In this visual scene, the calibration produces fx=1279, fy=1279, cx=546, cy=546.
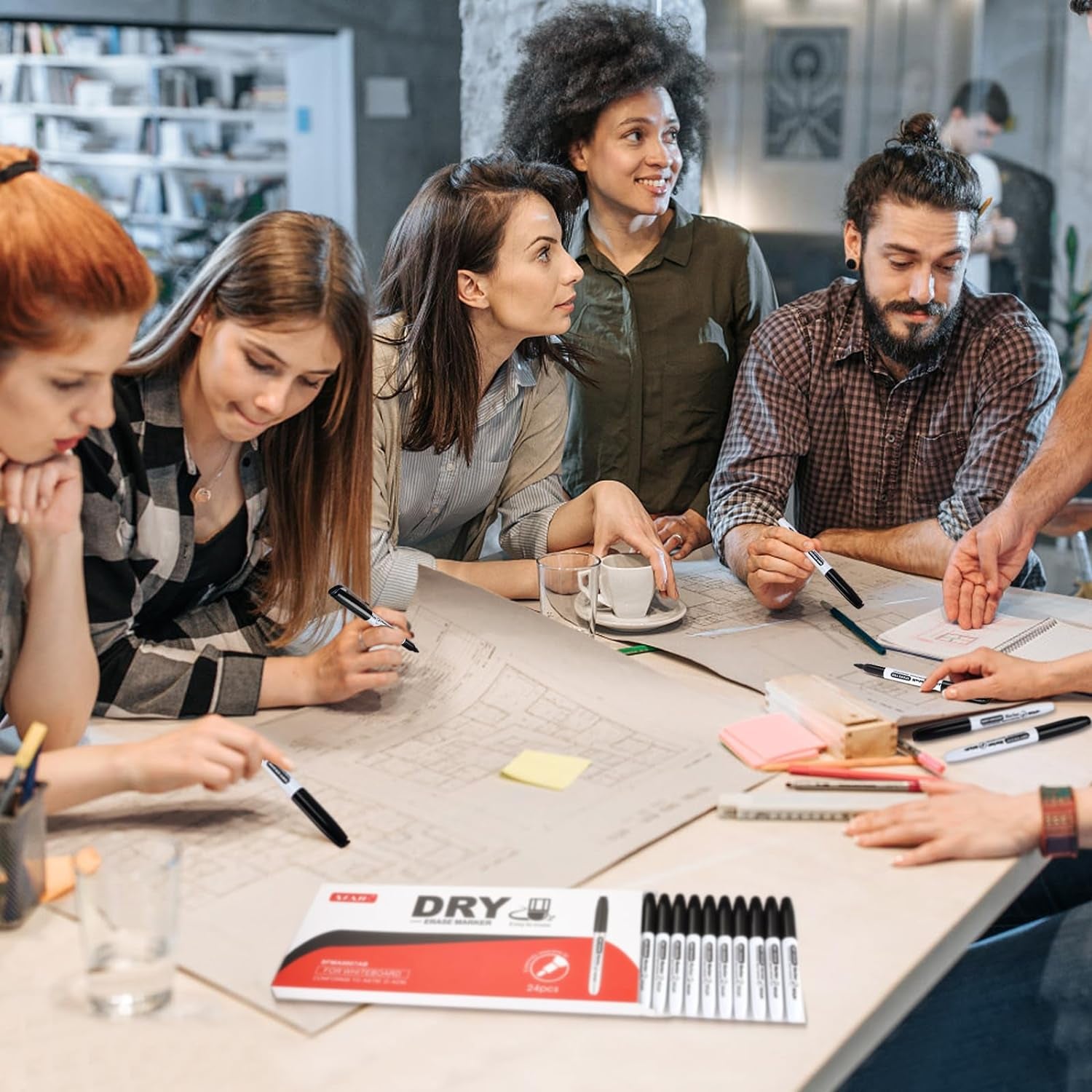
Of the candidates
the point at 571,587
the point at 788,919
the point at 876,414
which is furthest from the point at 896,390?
the point at 788,919

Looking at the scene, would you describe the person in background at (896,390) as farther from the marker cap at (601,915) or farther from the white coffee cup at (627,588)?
the marker cap at (601,915)

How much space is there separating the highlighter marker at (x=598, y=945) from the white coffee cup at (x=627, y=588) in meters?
0.74

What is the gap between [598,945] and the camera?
998mm

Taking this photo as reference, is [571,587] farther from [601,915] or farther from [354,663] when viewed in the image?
[601,915]

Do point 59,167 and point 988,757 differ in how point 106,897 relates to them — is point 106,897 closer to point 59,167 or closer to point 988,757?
point 988,757

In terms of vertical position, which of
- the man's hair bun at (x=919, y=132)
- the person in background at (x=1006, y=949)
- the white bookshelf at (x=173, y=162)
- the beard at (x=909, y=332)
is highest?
the white bookshelf at (x=173, y=162)

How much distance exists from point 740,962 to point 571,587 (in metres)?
0.82

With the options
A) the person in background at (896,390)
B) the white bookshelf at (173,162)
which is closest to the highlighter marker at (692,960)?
the person in background at (896,390)

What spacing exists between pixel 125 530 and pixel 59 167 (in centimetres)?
744

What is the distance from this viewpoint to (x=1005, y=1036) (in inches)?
56.2

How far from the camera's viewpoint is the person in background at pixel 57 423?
1121 mm

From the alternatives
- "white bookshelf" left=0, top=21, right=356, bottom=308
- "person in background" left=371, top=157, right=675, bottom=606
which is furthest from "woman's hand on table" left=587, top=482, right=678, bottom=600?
"white bookshelf" left=0, top=21, right=356, bottom=308

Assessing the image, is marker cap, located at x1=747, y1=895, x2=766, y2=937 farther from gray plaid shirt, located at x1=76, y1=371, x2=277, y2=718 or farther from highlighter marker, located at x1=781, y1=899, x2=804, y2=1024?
gray plaid shirt, located at x1=76, y1=371, x2=277, y2=718

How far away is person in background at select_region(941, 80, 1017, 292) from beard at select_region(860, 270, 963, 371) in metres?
1.59
